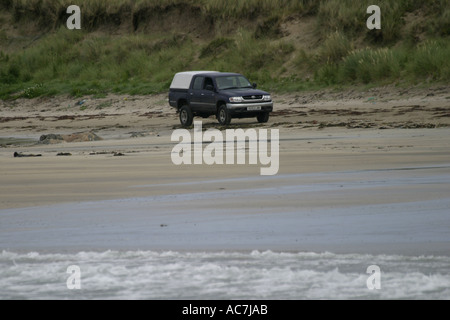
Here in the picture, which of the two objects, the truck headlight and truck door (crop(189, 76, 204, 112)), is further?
truck door (crop(189, 76, 204, 112))

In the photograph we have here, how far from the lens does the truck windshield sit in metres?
26.3

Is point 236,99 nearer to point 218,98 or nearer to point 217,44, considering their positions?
point 218,98

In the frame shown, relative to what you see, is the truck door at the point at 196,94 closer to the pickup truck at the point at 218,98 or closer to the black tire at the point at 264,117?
the pickup truck at the point at 218,98

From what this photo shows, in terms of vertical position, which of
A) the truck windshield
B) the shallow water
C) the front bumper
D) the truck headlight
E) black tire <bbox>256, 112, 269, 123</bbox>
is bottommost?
black tire <bbox>256, 112, 269, 123</bbox>

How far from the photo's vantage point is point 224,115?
2553cm

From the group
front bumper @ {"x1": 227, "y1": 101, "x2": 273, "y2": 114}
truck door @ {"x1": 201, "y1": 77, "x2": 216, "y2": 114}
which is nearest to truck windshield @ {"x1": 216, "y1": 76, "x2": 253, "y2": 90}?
truck door @ {"x1": 201, "y1": 77, "x2": 216, "y2": 114}

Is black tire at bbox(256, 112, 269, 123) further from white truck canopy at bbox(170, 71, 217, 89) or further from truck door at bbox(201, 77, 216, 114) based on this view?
white truck canopy at bbox(170, 71, 217, 89)

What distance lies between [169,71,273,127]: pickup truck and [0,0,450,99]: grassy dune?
571cm

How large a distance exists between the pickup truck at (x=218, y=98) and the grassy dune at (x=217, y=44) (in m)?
5.71

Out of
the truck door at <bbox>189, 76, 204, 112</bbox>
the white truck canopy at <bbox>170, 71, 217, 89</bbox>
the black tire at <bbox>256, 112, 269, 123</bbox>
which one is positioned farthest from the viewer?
the white truck canopy at <bbox>170, 71, 217, 89</bbox>

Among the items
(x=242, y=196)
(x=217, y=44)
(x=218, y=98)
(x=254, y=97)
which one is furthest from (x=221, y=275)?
(x=217, y=44)

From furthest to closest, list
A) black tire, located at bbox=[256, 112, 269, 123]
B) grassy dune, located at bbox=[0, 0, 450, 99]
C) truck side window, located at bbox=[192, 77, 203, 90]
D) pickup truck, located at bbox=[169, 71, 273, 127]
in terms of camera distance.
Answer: grassy dune, located at bbox=[0, 0, 450, 99] → truck side window, located at bbox=[192, 77, 203, 90] → black tire, located at bbox=[256, 112, 269, 123] → pickup truck, located at bbox=[169, 71, 273, 127]

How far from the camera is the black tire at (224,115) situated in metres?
25.2

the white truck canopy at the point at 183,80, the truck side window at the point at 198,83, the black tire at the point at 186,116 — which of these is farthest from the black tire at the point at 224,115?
the white truck canopy at the point at 183,80
